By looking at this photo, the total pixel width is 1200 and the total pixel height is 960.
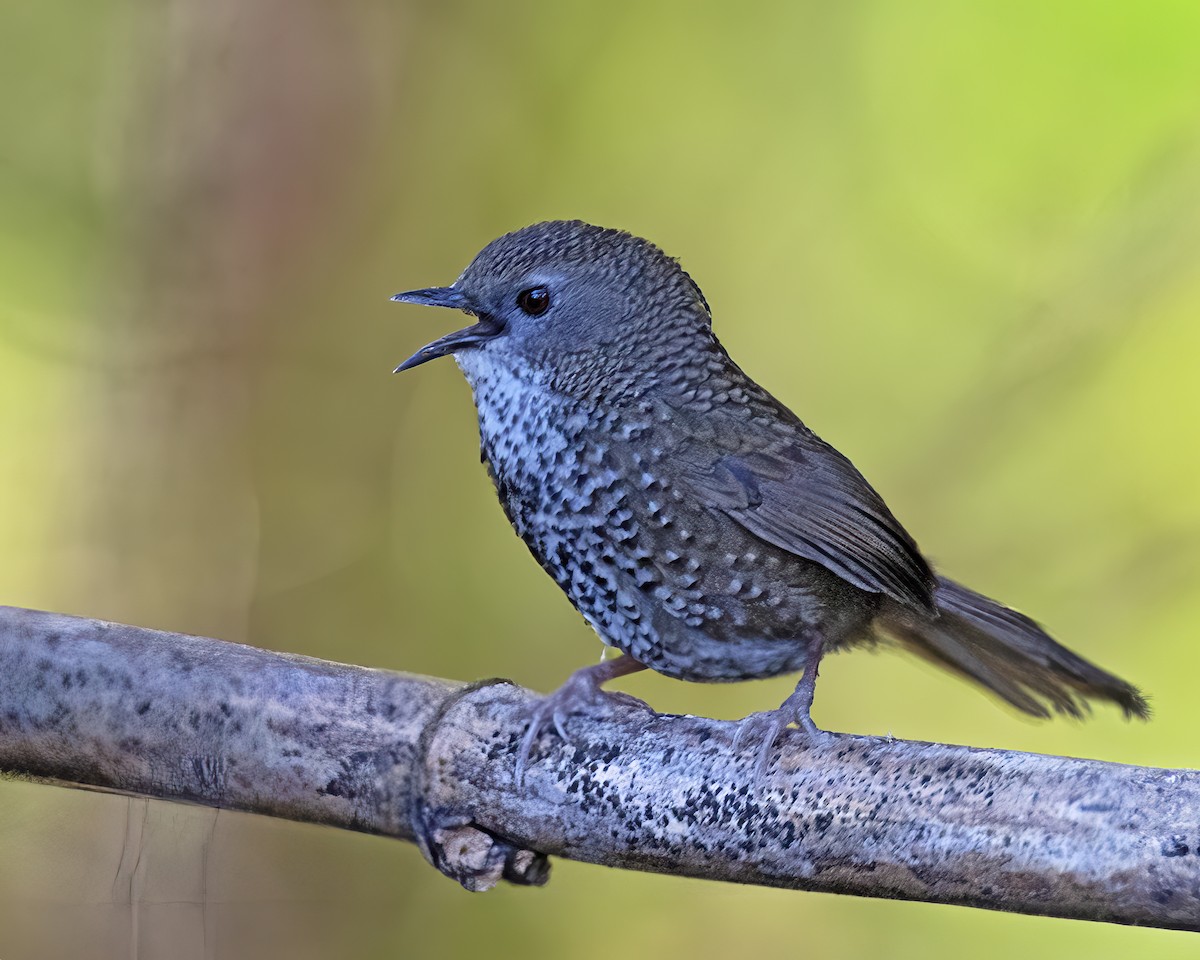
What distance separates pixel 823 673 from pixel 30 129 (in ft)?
7.43

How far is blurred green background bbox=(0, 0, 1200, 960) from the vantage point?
305 centimetres

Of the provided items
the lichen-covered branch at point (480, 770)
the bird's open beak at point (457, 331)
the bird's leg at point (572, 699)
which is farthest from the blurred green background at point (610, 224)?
the bird's open beak at point (457, 331)

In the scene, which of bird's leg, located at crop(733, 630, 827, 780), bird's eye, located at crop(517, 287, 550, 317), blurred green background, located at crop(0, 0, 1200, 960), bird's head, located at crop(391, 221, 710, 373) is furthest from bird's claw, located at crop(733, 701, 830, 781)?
blurred green background, located at crop(0, 0, 1200, 960)

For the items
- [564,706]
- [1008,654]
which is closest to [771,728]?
[564,706]

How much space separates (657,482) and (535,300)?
1.26 feet

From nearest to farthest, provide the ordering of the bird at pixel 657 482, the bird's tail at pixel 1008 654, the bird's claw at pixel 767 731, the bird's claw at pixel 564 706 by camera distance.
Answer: the bird's claw at pixel 767 731 < the bird's claw at pixel 564 706 < the bird at pixel 657 482 < the bird's tail at pixel 1008 654

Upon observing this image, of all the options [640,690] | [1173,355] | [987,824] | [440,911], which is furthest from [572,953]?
[1173,355]

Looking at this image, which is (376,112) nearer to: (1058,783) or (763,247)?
(763,247)

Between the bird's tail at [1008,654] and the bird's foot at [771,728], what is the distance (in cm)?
44

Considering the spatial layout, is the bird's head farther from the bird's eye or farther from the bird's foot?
the bird's foot

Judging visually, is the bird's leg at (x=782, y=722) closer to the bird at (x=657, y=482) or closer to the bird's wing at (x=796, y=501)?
the bird at (x=657, y=482)

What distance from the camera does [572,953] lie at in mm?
3076

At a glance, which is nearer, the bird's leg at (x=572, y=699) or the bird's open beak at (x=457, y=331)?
the bird's leg at (x=572, y=699)

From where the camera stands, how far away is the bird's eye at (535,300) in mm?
2207
